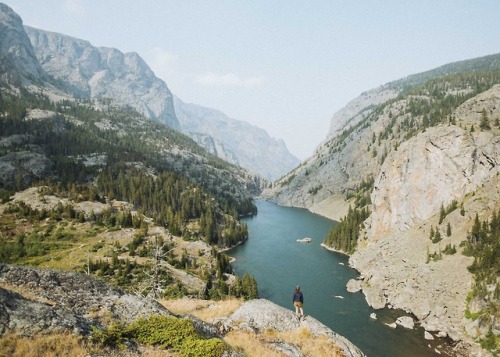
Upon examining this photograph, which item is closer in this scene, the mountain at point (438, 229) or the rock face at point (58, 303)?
the rock face at point (58, 303)

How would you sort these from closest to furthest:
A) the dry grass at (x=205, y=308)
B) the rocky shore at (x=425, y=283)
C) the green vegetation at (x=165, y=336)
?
the green vegetation at (x=165, y=336)
the dry grass at (x=205, y=308)
the rocky shore at (x=425, y=283)

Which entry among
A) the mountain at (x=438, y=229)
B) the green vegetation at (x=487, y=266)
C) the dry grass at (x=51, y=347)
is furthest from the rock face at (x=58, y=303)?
the mountain at (x=438, y=229)

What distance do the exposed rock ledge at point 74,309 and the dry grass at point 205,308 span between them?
1483 mm

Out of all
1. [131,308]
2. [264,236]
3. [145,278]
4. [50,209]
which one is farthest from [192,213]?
[131,308]

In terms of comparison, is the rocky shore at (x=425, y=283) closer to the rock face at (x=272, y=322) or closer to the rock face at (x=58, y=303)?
the rock face at (x=272, y=322)

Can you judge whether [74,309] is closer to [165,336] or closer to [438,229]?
[165,336]

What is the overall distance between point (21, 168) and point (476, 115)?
213 m

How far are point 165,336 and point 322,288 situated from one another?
96.1 m

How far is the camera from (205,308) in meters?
30.1

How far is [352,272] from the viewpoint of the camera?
123125 millimetres

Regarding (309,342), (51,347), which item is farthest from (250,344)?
(51,347)

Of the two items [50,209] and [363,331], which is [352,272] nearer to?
[363,331]

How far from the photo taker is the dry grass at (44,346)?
12688 millimetres

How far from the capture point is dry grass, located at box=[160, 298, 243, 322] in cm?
2716
